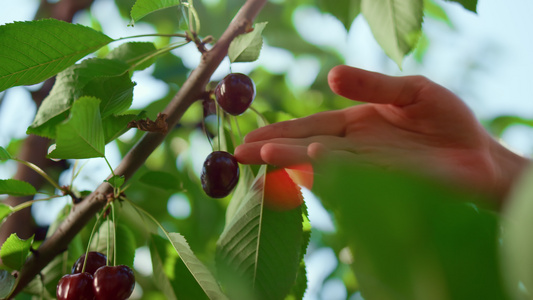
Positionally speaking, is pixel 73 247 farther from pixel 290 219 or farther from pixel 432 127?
pixel 432 127

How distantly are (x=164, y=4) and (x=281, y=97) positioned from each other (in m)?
1.11

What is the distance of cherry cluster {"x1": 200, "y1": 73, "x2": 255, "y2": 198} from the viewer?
1065 millimetres

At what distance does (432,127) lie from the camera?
1.37 m

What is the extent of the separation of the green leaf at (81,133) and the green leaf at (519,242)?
28.9 inches

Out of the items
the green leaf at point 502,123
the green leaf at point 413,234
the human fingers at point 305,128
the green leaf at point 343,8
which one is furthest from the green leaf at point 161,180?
the green leaf at point 502,123

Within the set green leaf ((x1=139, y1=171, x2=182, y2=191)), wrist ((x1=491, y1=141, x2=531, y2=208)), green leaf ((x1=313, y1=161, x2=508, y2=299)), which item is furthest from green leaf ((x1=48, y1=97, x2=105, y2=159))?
wrist ((x1=491, y1=141, x2=531, y2=208))

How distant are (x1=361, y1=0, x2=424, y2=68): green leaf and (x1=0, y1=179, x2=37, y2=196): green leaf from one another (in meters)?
0.94

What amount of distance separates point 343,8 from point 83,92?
0.71 metres

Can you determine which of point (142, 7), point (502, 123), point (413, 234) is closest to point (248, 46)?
point (142, 7)

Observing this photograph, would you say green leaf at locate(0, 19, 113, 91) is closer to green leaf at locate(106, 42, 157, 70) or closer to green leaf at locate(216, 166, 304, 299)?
green leaf at locate(106, 42, 157, 70)

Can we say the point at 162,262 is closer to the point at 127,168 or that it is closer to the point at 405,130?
the point at 127,168

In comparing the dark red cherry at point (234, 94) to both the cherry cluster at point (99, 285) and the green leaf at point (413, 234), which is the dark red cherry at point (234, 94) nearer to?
the cherry cluster at point (99, 285)

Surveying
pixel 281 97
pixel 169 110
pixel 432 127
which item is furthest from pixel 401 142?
pixel 281 97

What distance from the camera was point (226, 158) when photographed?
1.08 meters
